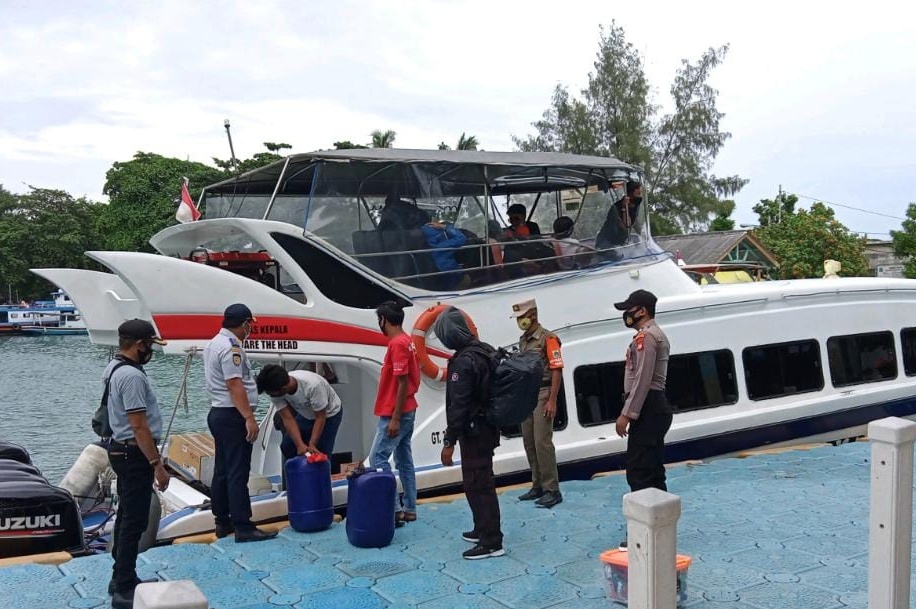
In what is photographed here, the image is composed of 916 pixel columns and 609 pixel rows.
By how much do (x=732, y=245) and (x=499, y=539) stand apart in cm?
2885

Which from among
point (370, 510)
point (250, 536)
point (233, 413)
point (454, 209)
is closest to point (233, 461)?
point (233, 413)

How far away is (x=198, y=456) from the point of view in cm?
709

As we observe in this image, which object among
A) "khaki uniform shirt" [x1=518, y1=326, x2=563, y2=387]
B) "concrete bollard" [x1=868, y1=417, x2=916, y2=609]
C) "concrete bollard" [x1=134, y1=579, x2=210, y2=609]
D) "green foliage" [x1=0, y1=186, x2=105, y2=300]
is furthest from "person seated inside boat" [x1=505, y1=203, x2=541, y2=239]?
"green foliage" [x1=0, y1=186, x2=105, y2=300]

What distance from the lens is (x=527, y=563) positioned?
5027 millimetres

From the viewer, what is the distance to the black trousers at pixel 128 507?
4340 millimetres

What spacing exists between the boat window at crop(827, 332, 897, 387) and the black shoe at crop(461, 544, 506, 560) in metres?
5.17

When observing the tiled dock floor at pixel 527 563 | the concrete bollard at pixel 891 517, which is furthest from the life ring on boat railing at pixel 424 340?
the concrete bollard at pixel 891 517

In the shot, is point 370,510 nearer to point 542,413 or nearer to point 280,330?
point 542,413

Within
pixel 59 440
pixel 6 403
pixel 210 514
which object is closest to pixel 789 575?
pixel 210 514

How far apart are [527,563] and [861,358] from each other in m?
5.62

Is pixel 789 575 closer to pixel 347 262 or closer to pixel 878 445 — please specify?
pixel 878 445

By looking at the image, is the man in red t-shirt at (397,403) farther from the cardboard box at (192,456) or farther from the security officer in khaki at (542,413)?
the cardboard box at (192,456)

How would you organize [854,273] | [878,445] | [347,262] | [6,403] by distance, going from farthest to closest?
[854,273] → [6,403] → [347,262] → [878,445]

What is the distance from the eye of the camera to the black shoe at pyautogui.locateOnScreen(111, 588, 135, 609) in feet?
14.1
